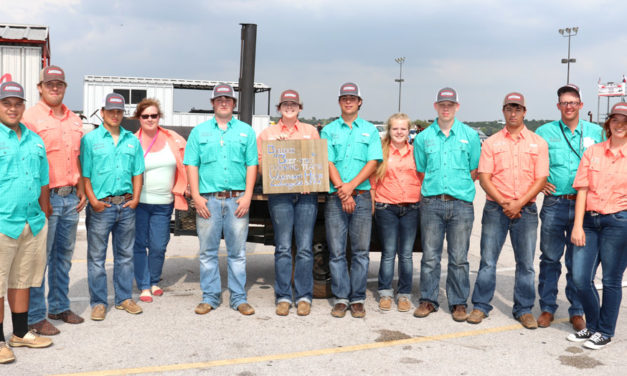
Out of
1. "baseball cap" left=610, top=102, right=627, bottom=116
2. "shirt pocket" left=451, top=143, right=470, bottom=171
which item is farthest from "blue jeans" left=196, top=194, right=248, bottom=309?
"baseball cap" left=610, top=102, right=627, bottom=116

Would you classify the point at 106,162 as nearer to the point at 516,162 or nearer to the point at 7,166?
the point at 7,166

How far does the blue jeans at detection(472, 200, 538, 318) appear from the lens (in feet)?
15.3

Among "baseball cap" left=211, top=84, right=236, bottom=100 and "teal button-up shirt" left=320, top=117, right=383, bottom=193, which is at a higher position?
"baseball cap" left=211, top=84, right=236, bottom=100

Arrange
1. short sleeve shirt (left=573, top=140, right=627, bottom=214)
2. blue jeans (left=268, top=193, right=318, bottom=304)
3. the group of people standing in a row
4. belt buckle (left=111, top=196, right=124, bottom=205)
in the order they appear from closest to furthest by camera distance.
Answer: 1. short sleeve shirt (left=573, top=140, right=627, bottom=214)
2. the group of people standing in a row
3. belt buckle (left=111, top=196, right=124, bottom=205)
4. blue jeans (left=268, top=193, right=318, bottom=304)

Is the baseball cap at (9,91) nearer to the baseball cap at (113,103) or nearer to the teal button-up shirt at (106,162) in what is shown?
the teal button-up shirt at (106,162)

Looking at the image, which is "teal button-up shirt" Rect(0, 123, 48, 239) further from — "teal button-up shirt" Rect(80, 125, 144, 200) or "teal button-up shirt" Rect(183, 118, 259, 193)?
"teal button-up shirt" Rect(183, 118, 259, 193)

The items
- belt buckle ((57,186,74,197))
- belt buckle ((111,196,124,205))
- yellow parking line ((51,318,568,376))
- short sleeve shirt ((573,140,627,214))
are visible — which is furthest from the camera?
belt buckle ((111,196,124,205))

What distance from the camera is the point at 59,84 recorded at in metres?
4.45

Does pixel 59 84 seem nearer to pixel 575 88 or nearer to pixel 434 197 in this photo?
pixel 434 197

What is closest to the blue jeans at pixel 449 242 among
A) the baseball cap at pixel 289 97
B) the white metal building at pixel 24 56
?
the baseball cap at pixel 289 97

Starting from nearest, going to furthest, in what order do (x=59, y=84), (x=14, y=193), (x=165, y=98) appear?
(x=14, y=193), (x=59, y=84), (x=165, y=98)

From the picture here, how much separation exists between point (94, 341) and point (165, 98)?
70.1ft

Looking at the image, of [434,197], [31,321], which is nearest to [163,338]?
[31,321]

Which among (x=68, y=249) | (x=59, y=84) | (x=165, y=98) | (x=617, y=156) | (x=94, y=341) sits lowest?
(x=94, y=341)
